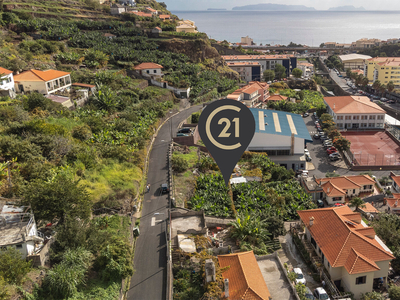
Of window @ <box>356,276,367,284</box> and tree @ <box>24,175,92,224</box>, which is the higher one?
tree @ <box>24,175,92,224</box>

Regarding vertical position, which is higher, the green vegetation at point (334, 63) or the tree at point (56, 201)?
the green vegetation at point (334, 63)

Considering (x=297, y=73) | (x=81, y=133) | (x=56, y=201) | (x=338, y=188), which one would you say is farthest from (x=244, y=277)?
(x=297, y=73)

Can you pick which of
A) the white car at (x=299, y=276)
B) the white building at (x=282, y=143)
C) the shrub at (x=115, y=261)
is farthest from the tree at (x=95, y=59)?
the white car at (x=299, y=276)

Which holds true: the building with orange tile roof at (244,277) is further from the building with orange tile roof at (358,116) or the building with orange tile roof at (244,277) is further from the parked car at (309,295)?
the building with orange tile roof at (358,116)

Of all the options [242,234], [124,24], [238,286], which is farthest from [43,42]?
[238,286]

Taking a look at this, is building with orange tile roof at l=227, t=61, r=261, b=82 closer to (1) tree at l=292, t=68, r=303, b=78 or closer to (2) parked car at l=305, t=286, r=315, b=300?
(1) tree at l=292, t=68, r=303, b=78

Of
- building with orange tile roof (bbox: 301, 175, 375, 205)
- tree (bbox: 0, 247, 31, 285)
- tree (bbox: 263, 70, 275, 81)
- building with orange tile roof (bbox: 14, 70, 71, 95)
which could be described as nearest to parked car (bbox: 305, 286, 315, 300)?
tree (bbox: 0, 247, 31, 285)

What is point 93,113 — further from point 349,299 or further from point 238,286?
point 349,299
